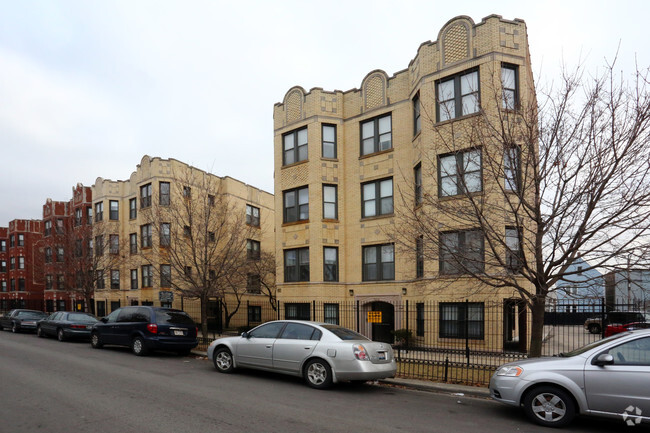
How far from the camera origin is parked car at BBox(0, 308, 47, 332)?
82.4ft

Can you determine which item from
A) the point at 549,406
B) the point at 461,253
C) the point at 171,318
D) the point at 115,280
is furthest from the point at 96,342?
the point at 115,280

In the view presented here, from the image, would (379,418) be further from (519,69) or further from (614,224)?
(519,69)

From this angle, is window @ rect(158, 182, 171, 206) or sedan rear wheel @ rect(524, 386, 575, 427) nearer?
sedan rear wheel @ rect(524, 386, 575, 427)

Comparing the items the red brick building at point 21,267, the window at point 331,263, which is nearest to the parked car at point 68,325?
the window at point 331,263

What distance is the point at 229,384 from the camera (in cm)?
1012

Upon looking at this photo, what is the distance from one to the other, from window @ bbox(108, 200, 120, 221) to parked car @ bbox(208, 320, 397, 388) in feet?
95.1

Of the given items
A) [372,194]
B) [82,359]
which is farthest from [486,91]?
[82,359]

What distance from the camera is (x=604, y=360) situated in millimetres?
6863

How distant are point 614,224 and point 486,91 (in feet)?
28.3

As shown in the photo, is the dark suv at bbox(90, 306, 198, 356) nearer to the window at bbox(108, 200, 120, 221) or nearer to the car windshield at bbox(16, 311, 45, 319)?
the car windshield at bbox(16, 311, 45, 319)

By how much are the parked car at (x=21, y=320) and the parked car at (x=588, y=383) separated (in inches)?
992

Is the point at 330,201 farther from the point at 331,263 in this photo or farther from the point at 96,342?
the point at 96,342

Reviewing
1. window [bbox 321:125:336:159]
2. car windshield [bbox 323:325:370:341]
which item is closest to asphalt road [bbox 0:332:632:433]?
car windshield [bbox 323:325:370:341]

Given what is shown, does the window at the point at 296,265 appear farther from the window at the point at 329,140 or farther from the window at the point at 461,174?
the window at the point at 461,174
